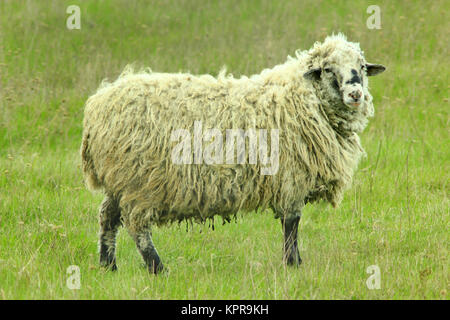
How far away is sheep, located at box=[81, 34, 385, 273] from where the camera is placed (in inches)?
202

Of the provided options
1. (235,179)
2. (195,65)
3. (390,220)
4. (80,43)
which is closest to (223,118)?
(235,179)

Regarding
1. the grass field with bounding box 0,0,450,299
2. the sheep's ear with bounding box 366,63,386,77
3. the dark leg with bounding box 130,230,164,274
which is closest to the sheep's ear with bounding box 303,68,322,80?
the sheep's ear with bounding box 366,63,386,77

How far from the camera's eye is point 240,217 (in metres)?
7.27

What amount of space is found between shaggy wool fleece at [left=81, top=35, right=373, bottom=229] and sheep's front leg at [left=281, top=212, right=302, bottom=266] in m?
0.08

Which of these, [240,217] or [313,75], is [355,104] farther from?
[240,217]

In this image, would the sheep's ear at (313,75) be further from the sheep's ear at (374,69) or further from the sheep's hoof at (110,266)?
the sheep's hoof at (110,266)

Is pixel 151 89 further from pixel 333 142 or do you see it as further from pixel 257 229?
pixel 257 229

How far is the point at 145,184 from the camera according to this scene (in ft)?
16.8

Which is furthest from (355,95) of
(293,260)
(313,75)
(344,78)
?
(293,260)

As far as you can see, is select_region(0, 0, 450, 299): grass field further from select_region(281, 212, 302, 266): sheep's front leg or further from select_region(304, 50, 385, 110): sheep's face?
select_region(304, 50, 385, 110): sheep's face

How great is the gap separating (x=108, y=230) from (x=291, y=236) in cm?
171

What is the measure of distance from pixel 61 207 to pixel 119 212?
148 cm
